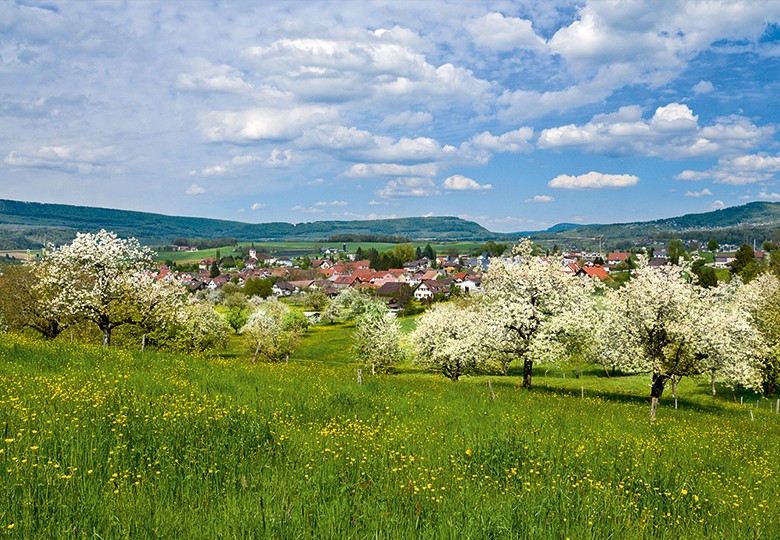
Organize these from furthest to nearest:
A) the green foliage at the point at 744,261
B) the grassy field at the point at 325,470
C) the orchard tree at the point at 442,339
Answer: the green foliage at the point at 744,261 < the orchard tree at the point at 442,339 < the grassy field at the point at 325,470

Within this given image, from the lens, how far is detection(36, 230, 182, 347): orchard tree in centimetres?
→ 3669

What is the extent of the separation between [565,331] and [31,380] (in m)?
32.5

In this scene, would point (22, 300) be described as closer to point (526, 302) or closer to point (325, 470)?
point (526, 302)

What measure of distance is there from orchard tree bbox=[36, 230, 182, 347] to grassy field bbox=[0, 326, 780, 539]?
25.9 m

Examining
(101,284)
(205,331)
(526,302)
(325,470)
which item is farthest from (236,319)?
(325,470)

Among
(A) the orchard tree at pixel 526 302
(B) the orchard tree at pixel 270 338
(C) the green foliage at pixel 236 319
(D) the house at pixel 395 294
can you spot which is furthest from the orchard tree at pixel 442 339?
(D) the house at pixel 395 294

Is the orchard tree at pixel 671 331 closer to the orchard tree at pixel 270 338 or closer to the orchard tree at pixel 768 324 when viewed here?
the orchard tree at pixel 768 324

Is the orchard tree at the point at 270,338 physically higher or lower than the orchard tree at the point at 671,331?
lower

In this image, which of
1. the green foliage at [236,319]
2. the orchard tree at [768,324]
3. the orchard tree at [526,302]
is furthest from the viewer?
the green foliage at [236,319]

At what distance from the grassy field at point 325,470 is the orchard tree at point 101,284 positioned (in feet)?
84.9

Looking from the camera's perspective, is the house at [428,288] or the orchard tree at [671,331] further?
the house at [428,288]

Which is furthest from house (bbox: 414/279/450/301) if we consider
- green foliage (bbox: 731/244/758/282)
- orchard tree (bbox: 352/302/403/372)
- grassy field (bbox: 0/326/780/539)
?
grassy field (bbox: 0/326/780/539)

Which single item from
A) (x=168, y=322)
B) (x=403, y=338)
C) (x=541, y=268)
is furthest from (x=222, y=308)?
(x=541, y=268)

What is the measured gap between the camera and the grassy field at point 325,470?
5.49 meters
